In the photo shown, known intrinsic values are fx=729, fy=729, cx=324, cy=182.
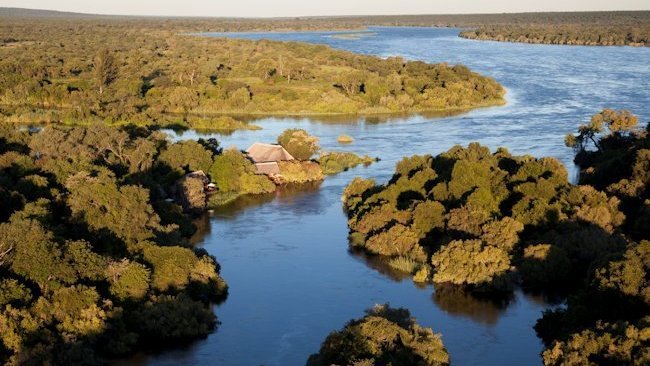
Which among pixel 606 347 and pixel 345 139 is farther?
pixel 345 139

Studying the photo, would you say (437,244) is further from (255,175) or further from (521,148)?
(521,148)

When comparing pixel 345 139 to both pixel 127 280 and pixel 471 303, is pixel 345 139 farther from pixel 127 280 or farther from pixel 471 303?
pixel 127 280

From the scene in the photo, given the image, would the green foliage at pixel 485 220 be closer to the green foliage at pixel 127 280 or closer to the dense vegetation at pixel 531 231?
the dense vegetation at pixel 531 231

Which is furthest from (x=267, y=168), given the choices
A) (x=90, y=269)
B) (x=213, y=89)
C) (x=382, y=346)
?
(x=213, y=89)

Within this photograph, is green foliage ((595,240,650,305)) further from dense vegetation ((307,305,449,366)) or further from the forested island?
dense vegetation ((307,305,449,366))

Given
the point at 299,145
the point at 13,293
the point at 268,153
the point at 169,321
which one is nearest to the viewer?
the point at 13,293

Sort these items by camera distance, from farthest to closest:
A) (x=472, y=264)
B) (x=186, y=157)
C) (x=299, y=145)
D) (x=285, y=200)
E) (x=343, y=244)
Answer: (x=299, y=145)
(x=186, y=157)
(x=285, y=200)
(x=343, y=244)
(x=472, y=264)
